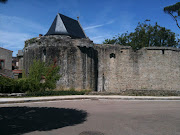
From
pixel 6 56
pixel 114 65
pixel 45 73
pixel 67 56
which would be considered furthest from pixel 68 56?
pixel 6 56

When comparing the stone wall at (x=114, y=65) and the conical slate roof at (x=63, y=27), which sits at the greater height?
the conical slate roof at (x=63, y=27)

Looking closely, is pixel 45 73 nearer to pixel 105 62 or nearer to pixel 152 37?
pixel 105 62

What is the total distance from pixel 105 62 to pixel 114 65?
1.09m

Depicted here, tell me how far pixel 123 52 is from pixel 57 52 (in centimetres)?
790

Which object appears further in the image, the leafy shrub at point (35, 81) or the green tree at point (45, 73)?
the green tree at point (45, 73)

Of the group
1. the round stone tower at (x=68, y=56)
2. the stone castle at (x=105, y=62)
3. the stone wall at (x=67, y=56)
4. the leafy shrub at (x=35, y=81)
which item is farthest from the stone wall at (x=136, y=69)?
the leafy shrub at (x=35, y=81)

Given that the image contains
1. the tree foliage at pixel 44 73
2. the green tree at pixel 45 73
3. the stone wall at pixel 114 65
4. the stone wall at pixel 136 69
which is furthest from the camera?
the stone wall at pixel 136 69

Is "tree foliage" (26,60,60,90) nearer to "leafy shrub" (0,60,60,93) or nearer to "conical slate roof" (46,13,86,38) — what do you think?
"leafy shrub" (0,60,60,93)

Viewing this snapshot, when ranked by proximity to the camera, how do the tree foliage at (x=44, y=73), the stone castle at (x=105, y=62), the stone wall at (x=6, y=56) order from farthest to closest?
the stone wall at (x=6, y=56)
the stone castle at (x=105, y=62)
the tree foliage at (x=44, y=73)

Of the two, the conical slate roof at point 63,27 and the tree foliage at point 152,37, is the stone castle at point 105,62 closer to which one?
the conical slate roof at point 63,27

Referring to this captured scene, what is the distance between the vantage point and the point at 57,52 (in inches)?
755

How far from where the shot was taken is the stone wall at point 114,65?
19.6m

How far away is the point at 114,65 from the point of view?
2253 cm

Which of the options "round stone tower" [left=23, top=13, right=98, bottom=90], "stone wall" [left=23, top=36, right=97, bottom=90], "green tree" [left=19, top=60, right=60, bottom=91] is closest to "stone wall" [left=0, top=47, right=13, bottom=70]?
"round stone tower" [left=23, top=13, right=98, bottom=90]
